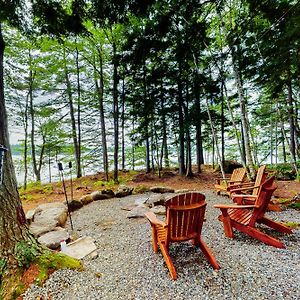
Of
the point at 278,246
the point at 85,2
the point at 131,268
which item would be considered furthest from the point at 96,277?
the point at 85,2

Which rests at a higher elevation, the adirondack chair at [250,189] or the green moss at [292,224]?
the adirondack chair at [250,189]

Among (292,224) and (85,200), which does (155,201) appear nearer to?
(85,200)

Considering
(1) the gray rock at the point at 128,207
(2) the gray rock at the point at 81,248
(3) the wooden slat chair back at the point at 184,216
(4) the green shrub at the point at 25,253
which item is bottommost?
(1) the gray rock at the point at 128,207

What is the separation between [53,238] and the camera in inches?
119

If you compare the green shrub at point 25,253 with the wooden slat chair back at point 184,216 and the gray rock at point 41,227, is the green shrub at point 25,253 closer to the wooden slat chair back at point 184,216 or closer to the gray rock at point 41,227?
the gray rock at point 41,227

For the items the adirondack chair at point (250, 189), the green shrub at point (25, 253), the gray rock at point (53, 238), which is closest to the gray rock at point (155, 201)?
the adirondack chair at point (250, 189)

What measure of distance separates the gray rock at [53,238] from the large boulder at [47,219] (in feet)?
0.75

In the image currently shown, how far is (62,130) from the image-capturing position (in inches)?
415

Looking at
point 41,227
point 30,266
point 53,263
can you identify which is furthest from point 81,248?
point 41,227

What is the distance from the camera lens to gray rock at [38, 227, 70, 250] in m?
2.88

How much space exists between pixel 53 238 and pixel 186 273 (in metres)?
2.05

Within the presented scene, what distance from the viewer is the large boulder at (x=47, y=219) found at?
347cm

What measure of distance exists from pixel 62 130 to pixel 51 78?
2.59 metres

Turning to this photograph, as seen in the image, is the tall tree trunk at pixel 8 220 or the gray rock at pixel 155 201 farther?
the gray rock at pixel 155 201
